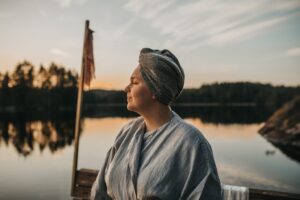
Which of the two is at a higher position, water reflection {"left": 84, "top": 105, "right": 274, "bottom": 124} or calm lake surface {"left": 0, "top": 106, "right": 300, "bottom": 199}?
water reflection {"left": 84, "top": 105, "right": 274, "bottom": 124}

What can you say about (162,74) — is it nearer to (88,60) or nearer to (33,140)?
(88,60)

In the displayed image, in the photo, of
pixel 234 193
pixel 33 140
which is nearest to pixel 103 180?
pixel 234 193

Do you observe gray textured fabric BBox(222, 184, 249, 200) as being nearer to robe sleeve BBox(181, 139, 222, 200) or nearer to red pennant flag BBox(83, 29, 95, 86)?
robe sleeve BBox(181, 139, 222, 200)

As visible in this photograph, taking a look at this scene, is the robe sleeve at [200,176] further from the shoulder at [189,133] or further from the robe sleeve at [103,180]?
the robe sleeve at [103,180]

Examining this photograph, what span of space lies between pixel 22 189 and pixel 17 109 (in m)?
71.8

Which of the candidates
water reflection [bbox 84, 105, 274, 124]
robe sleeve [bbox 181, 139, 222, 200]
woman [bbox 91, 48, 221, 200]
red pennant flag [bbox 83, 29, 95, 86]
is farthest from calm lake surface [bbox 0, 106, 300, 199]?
water reflection [bbox 84, 105, 274, 124]

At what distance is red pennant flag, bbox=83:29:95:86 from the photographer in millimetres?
6603

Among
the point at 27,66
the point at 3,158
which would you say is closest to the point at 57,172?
the point at 3,158

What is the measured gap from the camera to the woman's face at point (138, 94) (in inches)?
56.2

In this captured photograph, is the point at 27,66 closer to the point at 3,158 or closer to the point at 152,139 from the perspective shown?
the point at 3,158

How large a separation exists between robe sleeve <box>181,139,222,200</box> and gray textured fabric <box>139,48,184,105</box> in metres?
0.24

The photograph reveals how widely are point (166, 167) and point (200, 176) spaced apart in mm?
133

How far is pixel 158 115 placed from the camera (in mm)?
1461

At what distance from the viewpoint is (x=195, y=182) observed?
1288 mm
